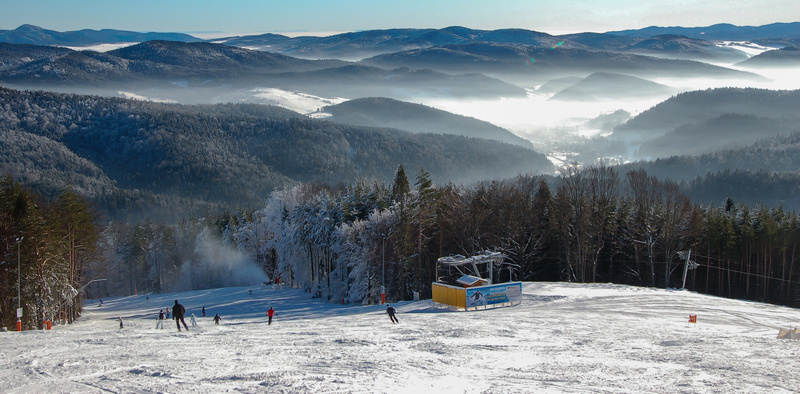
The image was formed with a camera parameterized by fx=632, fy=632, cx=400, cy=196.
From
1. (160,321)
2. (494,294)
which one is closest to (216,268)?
(160,321)

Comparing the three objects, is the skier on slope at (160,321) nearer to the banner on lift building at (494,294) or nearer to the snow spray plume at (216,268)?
the banner on lift building at (494,294)

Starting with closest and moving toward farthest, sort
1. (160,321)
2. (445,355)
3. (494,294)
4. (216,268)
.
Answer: (445,355), (160,321), (494,294), (216,268)

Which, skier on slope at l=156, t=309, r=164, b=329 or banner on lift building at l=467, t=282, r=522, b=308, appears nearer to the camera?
skier on slope at l=156, t=309, r=164, b=329

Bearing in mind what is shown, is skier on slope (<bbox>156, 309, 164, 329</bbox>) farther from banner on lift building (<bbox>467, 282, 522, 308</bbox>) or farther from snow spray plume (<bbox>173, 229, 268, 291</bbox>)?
snow spray plume (<bbox>173, 229, 268, 291</bbox>)

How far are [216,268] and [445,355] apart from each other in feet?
276

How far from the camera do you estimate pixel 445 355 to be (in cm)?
2378

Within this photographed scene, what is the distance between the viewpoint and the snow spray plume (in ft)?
316

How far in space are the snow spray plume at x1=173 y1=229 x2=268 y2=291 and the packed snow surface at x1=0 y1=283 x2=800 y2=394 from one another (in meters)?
61.9

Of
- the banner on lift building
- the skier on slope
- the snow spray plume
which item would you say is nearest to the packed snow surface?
the banner on lift building

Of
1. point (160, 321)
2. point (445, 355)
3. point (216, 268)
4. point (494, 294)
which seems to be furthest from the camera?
point (216, 268)

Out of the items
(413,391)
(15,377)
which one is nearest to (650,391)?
(413,391)

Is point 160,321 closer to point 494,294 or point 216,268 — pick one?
point 494,294

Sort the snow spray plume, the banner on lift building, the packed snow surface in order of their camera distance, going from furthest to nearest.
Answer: the snow spray plume, the banner on lift building, the packed snow surface

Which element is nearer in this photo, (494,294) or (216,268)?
(494,294)
